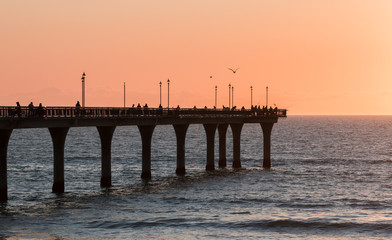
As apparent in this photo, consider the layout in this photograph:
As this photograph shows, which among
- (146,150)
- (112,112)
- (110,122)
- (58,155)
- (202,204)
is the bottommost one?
(202,204)

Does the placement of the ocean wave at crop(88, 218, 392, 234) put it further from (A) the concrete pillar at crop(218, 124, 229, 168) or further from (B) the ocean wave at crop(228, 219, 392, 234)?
(A) the concrete pillar at crop(218, 124, 229, 168)

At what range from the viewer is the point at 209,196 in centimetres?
6431

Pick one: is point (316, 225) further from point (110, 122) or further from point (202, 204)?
point (110, 122)

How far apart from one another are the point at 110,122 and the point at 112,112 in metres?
1.20

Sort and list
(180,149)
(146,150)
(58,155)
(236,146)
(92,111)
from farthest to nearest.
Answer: (236,146)
(180,149)
(146,150)
(92,111)
(58,155)

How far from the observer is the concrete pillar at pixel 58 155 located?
6128 cm

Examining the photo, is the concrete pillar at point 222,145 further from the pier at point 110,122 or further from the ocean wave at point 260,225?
the ocean wave at point 260,225

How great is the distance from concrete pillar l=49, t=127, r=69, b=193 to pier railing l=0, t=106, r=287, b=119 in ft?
4.72

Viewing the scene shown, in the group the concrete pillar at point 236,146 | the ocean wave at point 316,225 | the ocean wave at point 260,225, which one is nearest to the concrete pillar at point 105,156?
the ocean wave at point 260,225

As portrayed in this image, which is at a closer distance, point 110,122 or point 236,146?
point 110,122

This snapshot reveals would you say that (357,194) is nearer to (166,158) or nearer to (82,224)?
(82,224)

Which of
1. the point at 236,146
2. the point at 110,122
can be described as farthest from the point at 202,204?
the point at 236,146

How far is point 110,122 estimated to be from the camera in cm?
6825

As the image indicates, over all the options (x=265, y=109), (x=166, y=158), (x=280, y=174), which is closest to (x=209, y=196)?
(x=280, y=174)
